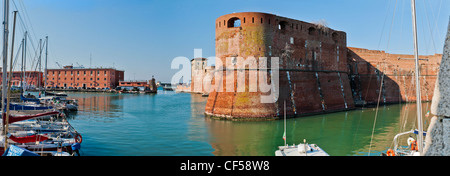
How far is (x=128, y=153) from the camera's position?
13117 millimetres

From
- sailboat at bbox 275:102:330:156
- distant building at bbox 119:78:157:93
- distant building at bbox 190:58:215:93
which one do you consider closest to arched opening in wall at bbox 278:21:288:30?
sailboat at bbox 275:102:330:156

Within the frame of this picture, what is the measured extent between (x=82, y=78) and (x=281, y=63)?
77947 millimetres

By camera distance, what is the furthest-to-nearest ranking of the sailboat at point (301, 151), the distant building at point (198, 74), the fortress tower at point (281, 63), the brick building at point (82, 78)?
the brick building at point (82, 78), the distant building at point (198, 74), the fortress tower at point (281, 63), the sailboat at point (301, 151)

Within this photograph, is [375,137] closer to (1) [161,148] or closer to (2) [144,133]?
(1) [161,148]

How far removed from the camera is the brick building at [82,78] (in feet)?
274

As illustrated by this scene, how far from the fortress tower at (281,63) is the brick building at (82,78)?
67.8 m

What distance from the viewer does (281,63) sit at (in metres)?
25.6

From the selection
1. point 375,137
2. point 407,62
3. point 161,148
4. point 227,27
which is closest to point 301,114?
point 375,137

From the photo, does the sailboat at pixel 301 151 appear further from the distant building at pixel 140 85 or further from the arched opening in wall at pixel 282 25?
the distant building at pixel 140 85

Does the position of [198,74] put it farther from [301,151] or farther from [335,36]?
[301,151]

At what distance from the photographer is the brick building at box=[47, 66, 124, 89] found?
83.5m

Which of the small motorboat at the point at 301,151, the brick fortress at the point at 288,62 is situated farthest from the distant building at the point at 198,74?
the small motorboat at the point at 301,151

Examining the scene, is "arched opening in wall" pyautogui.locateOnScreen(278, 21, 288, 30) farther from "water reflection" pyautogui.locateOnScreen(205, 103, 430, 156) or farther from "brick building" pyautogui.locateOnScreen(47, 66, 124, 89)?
"brick building" pyautogui.locateOnScreen(47, 66, 124, 89)

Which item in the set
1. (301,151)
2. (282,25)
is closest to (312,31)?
(282,25)
